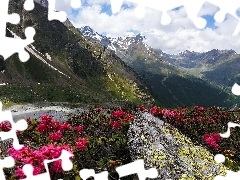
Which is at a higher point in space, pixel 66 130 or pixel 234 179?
pixel 66 130

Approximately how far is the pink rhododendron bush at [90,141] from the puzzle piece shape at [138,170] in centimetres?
117

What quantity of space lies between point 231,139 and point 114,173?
9.81 m

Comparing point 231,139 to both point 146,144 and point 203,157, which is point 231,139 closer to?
point 203,157

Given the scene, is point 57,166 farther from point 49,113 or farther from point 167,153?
point 49,113

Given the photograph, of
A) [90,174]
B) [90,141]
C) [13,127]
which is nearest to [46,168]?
[90,174]

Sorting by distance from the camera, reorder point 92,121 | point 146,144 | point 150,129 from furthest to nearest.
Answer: point 92,121 → point 150,129 → point 146,144

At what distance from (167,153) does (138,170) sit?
6.68 feet

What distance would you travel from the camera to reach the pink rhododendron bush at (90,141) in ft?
28.1

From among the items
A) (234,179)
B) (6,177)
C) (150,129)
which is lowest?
(234,179)

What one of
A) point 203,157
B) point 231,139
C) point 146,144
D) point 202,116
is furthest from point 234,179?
point 202,116

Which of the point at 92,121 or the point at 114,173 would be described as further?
the point at 92,121

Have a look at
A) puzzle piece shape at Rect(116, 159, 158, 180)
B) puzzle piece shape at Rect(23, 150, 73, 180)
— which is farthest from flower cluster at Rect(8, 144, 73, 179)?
puzzle piece shape at Rect(116, 159, 158, 180)

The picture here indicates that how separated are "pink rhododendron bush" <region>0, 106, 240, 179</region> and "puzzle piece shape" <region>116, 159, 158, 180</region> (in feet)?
3.82

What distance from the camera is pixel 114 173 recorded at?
9.95m
